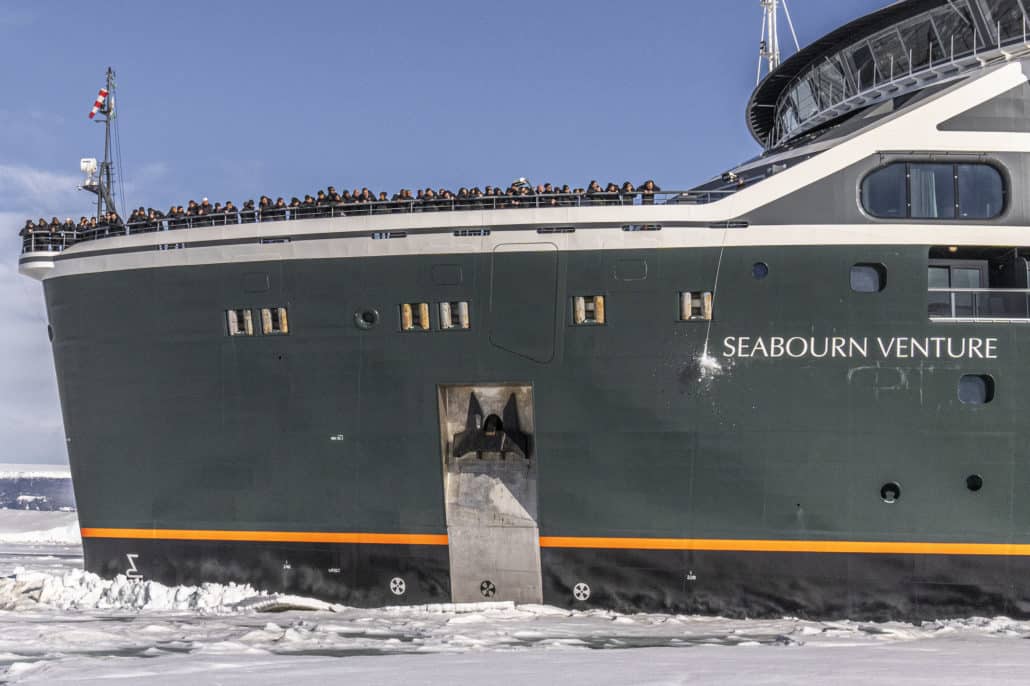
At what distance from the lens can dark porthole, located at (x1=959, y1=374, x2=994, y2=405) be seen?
56.2 feet

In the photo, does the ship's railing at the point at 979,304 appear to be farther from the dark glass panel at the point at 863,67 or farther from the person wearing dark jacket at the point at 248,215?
the person wearing dark jacket at the point at 248,215

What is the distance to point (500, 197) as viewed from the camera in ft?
61.1

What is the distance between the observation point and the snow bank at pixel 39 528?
48.3 meters

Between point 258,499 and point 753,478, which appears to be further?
point 258,499

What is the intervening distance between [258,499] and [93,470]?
13.2ft

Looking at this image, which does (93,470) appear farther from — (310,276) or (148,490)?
(310,276)

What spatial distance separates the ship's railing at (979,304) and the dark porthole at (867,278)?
889mm

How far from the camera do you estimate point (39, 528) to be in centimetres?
5562

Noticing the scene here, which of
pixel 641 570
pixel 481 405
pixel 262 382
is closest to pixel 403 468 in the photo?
pixel 481 405

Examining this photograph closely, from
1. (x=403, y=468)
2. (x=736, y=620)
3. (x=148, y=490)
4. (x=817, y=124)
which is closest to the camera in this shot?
(x=736, y=620)

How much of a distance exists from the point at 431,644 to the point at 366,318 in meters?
6.44

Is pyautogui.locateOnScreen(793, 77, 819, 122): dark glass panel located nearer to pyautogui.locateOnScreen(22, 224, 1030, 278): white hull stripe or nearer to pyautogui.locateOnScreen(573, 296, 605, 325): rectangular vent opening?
pyautogui.locateOnScreen(22, 224, 1030, 278): white hull stripe

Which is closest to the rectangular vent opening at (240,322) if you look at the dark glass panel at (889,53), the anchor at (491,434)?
the anchor at (491,434)

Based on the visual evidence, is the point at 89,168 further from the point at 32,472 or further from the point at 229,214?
the point at 32,472
